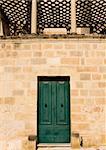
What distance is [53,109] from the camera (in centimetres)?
950

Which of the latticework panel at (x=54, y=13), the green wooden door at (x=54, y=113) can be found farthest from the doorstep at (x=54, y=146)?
the latticework panel at (x=54, y=13)

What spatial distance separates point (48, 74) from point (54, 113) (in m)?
1.16

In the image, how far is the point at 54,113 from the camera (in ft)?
31.2

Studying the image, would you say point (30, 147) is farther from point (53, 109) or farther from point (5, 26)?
point (5, 26)

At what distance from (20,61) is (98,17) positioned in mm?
4477

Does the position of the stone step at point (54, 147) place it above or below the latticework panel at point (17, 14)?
below

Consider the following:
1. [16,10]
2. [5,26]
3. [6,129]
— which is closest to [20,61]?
[6,129]

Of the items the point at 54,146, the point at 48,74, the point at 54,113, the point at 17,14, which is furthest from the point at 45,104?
the point at 17,14

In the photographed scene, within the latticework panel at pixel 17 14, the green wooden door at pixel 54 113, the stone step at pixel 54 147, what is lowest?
the stone step at pixel 54 147

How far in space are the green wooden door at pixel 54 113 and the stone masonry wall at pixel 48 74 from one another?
285mm

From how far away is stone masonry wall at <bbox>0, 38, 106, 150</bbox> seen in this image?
917 cm

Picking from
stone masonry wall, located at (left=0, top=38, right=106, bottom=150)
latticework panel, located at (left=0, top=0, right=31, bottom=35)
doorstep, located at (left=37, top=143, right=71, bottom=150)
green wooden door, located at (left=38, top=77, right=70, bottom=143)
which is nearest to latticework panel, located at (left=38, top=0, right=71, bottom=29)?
latticework panel, located at (left=0, top=0, right=31, bottom=35)

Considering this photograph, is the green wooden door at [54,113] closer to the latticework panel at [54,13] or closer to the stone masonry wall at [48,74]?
the stone masonry wall at [48,74]

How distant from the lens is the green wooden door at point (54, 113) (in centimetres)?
944
